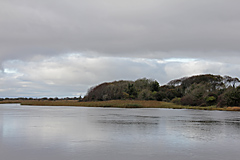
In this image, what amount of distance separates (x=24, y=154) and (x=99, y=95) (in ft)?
317

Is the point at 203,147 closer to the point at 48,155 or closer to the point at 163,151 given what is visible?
the point at 163,151

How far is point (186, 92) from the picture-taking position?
83.4m

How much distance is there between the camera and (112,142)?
14.7 m

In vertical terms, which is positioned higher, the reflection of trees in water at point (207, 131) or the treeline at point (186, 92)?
the treeline at point (186, 92)

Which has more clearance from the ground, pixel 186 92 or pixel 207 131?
pixel 186 92

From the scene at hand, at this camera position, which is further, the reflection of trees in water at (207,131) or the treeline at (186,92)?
the treeline at (186,92)

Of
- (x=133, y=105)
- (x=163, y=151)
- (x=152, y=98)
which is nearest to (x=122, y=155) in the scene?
(x=163, y=151)

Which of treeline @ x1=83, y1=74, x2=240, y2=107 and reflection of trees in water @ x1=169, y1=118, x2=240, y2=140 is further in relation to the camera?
treeline @ x1=83, y1=74, x2=240, y2=107

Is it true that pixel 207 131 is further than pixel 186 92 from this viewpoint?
No

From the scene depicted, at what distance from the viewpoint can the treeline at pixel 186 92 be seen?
6397 cm

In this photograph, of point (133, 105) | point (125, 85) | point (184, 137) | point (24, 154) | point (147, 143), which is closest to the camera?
point (24, 154)

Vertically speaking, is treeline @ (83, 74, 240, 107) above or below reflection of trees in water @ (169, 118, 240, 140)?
above

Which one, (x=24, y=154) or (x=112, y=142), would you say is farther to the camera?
(x=112, y=142)

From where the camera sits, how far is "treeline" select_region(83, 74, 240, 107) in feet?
210
